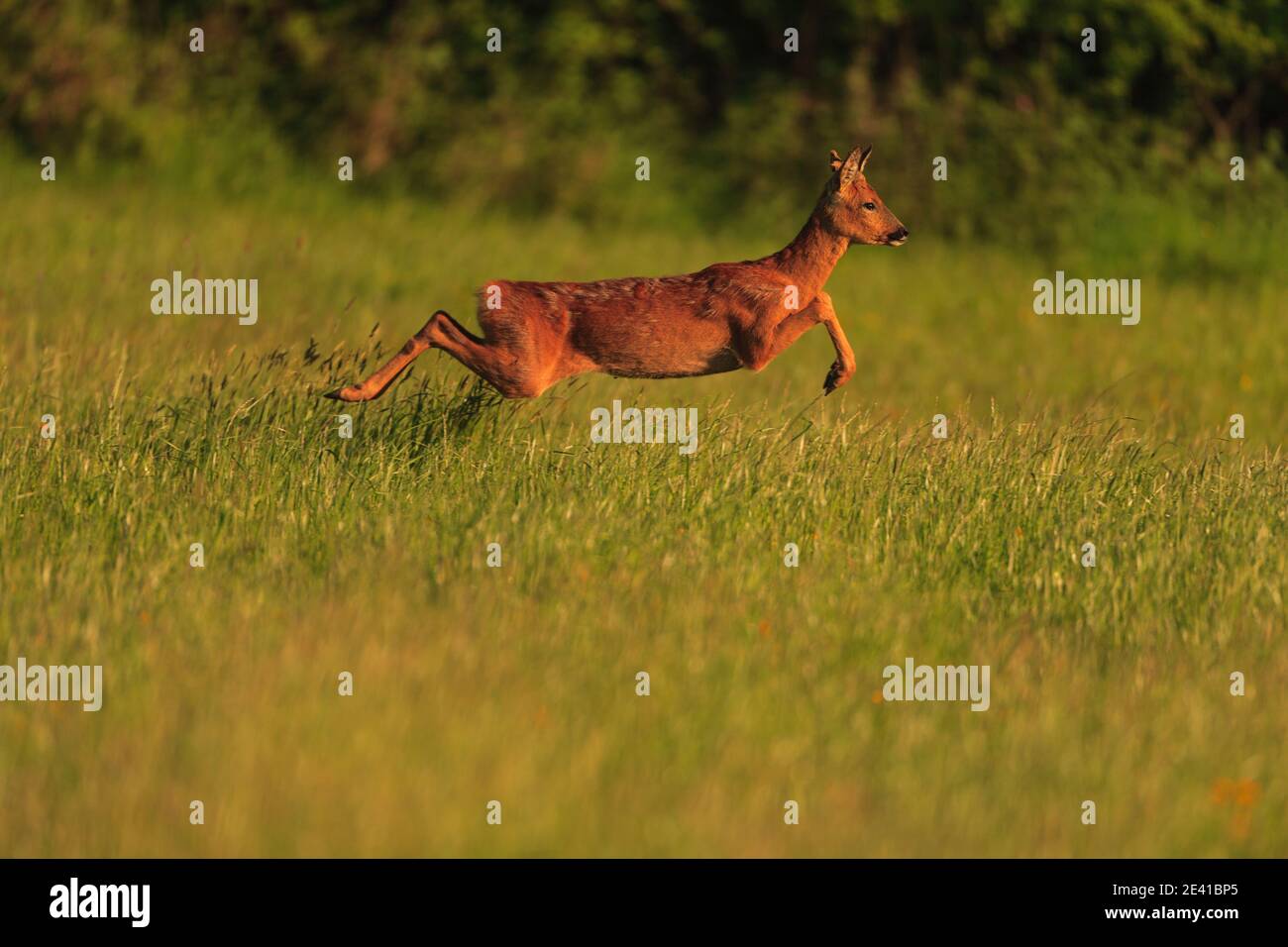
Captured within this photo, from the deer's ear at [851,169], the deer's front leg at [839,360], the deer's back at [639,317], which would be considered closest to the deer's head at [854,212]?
the deer's ear at [851,169]

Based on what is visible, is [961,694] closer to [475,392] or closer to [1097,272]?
[475,392]

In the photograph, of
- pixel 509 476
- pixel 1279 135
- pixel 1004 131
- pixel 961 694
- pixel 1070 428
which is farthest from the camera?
pixel 1279 135

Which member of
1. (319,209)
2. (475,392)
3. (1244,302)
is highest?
(319,209)

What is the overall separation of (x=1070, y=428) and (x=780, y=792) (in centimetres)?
486

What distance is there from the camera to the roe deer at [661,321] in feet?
23.2

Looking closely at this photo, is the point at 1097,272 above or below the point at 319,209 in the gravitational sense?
below

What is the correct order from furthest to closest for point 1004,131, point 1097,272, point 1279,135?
1. point 1279,135
2. point 1004,131
3. point 1097,272

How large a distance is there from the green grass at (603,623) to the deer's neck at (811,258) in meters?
0.94

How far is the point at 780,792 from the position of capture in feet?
16.8

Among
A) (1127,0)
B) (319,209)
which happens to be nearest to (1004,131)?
(1127,0)

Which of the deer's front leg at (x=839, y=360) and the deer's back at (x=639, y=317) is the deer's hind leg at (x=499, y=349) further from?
the deer's front leg at (x=839, y=360)

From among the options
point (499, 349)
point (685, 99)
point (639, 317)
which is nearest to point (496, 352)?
point (499, 349)

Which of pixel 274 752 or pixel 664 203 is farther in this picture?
pixel 664 203

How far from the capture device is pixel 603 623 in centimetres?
621
